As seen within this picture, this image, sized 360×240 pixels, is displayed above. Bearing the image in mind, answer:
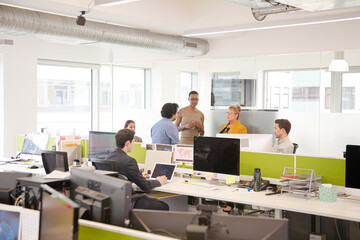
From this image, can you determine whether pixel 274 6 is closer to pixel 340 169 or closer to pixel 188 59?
pixel 340 169

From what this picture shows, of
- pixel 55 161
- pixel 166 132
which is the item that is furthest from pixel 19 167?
pixel 166 132

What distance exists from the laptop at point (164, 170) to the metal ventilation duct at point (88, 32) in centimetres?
232

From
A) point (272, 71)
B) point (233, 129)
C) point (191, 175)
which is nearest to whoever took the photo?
point (191, 175)

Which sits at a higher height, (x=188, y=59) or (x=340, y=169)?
(x=188, y=59)

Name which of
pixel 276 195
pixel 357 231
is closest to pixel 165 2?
pixel 276 195

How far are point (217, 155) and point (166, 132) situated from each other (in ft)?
5.66

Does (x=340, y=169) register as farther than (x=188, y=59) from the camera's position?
No

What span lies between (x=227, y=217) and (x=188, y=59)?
273 inches

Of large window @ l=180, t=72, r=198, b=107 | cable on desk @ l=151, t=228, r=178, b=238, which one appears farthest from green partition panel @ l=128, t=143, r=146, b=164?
cable on desk @ l=151, t=228, r=178, b=238

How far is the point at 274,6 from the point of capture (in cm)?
520

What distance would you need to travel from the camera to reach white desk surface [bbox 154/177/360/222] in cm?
389

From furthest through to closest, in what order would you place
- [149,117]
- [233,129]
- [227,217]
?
[149,117] → [233,129] → [227,217]

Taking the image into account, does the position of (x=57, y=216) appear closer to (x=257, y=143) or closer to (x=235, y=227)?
(x=235, y=227)

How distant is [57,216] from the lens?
2102mm
